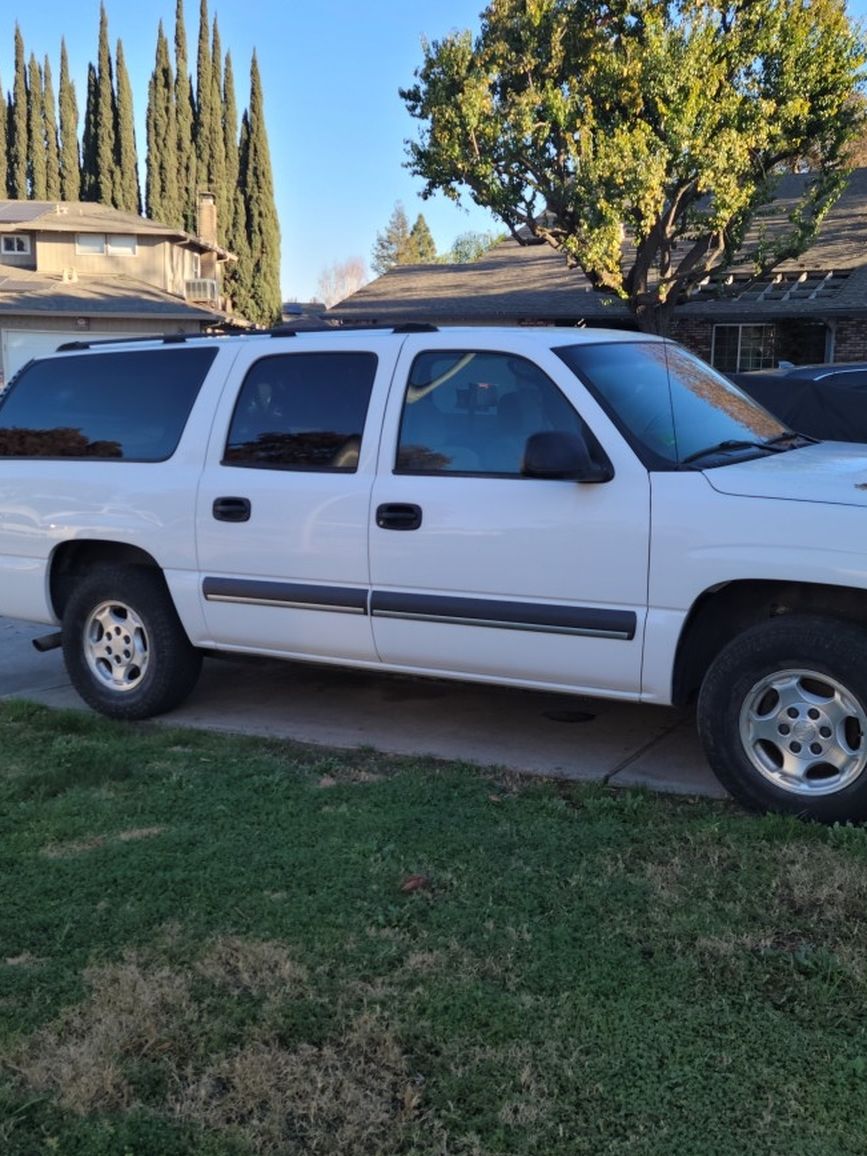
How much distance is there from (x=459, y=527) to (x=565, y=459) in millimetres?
592

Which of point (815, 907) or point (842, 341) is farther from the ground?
point (842, 341)

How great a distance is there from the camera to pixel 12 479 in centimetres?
620

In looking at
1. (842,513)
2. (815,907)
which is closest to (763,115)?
(842,513)

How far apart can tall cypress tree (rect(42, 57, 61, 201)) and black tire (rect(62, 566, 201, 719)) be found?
43667 mm

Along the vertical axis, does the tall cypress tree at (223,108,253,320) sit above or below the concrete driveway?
above

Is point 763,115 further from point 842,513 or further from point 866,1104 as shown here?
point 866,1104

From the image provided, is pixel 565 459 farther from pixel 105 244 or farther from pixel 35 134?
pixel 35 134

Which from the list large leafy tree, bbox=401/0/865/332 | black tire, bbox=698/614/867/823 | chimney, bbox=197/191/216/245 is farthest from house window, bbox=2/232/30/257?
→ black tire, bbox=698/614/867/823

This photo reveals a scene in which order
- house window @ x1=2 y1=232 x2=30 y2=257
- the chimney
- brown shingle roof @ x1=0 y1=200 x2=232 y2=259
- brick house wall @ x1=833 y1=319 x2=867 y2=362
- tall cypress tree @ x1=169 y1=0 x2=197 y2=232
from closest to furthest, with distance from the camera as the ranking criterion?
1. brick house wall @ x1=833 y1=319 x2=867 y2=362
2. brown shingle roof @ x1=0 y1=200 x2=232 y2=259
3. house window @ x1=2 y1=232 x2=30 y2=257
4. the chimney
5. tall cypress tree @ x1=169 y1=0 x2=197 y2=232

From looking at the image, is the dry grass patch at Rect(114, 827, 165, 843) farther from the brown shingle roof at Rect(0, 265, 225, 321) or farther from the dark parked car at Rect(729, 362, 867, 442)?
the brown shingle roof at Rect(0, 265, 225, 321)

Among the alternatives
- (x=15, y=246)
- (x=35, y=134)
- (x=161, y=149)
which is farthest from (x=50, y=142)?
(x=15, y=246)

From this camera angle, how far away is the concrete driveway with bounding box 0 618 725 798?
503 centimetres

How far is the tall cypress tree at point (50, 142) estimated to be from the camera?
45.4m

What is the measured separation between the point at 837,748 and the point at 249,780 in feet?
7.83
